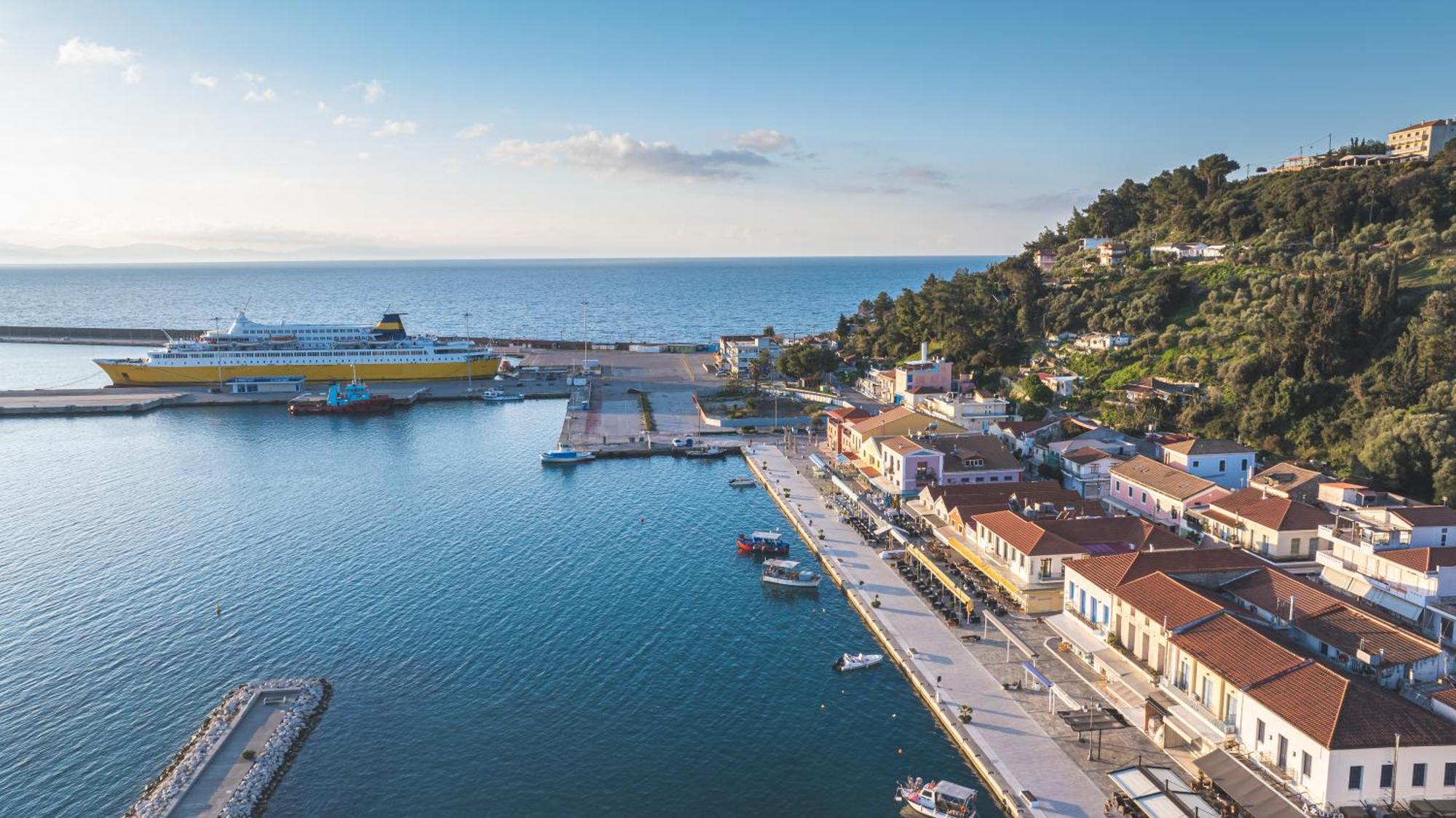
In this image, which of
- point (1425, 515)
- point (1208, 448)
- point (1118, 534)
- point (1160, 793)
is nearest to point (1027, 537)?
point (1118, 534)

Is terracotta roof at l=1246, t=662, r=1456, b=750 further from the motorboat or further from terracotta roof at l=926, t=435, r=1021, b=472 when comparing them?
terracotta roof at l=926, t=435, r=1021, b=472

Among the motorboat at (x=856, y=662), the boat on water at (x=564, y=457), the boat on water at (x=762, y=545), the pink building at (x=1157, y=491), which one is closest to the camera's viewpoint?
the motorboat at (x=856, y=662)

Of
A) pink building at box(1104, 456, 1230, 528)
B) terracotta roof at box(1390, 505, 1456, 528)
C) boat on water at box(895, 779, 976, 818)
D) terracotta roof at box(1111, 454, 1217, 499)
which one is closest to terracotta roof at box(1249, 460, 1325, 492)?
pink building at box(1104, 456, 1230, 528)

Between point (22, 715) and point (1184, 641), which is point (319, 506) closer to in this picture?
point (22, 715)

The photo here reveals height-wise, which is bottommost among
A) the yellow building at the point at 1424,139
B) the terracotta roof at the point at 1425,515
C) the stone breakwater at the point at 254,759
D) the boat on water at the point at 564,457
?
the stone breakwater at the point at 254,759

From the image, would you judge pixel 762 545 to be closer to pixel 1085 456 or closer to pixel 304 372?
pixel 1085 456

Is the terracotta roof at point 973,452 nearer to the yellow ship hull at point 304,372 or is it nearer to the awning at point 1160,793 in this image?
the awning at point 1160,793

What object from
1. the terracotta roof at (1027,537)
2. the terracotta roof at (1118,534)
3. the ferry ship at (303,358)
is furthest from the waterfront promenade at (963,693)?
the ferry ship at (303,358)
